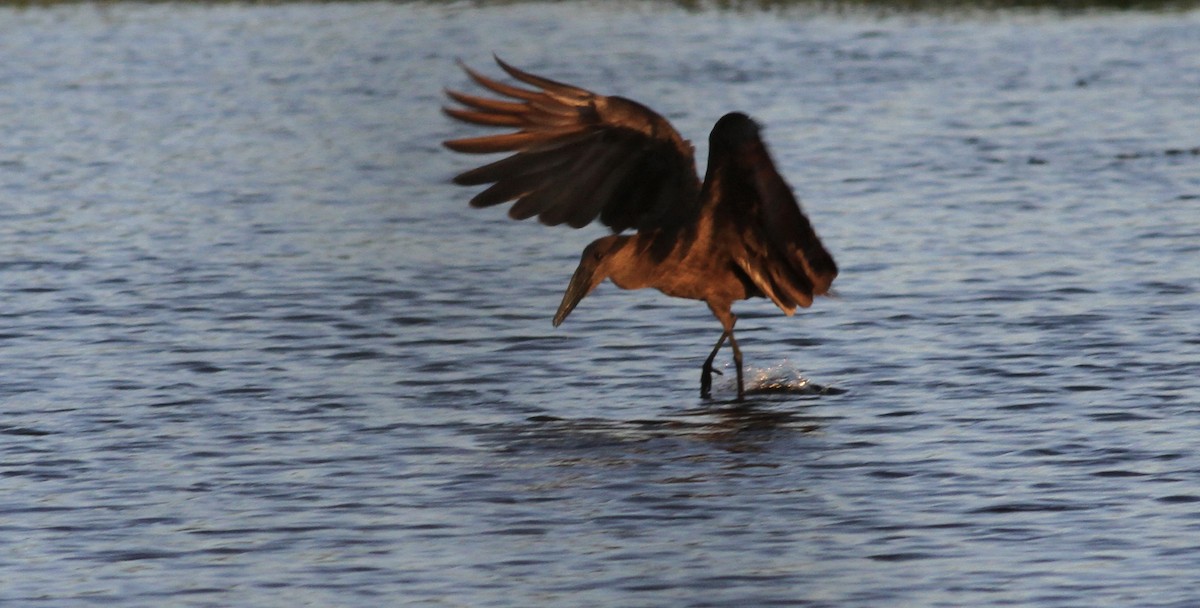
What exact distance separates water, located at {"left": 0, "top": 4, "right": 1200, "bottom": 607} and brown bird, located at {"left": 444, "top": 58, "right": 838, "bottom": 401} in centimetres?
65

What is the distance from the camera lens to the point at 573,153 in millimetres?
8992

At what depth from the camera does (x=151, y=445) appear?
8586mm

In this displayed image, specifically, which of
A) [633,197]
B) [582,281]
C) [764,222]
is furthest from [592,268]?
[764,222]

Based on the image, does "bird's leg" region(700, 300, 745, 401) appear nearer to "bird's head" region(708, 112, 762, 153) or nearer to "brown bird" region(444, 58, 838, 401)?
"brown bird" region(444, 58, 838, 401)

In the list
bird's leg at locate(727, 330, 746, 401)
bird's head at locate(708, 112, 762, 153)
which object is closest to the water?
bird's leg at locate(727, 330, 746, 401)

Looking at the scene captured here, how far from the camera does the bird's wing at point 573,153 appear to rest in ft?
29.3

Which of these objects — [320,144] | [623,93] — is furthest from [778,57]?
[320,144]

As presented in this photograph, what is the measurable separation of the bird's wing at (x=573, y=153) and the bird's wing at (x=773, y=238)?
0.86 ft

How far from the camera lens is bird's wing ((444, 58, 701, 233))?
8922 mm

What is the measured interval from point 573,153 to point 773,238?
942mm

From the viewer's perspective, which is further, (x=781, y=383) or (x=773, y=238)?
(x=781, y=383)

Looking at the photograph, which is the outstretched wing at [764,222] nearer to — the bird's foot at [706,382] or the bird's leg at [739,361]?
the bird's leg at [739,361]

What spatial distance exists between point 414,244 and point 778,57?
10.9 meters

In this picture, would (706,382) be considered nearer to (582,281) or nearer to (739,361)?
(739,361)
